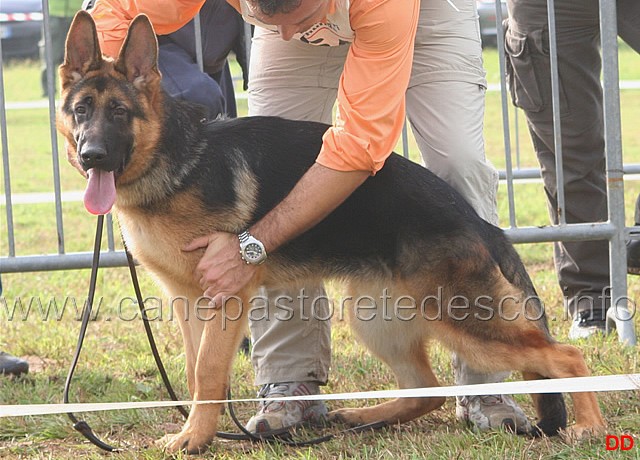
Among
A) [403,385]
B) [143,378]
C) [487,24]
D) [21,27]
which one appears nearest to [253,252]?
[403,385]

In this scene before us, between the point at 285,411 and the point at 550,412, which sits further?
the point at 285,411

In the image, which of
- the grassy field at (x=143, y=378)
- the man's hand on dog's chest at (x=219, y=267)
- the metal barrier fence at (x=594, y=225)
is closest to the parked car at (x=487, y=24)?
the grassy field at (x=143, y=378)

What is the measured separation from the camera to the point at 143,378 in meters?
4.29

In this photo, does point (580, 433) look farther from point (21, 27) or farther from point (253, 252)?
point (21, 27)

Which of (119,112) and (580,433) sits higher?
(119,112)

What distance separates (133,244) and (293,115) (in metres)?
0.91

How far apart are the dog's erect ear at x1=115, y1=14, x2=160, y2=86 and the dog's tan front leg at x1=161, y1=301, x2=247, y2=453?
2.78 feet

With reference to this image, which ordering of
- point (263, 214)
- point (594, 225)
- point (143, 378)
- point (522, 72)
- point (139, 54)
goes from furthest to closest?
1. point (522, 72)
2. point (594, 225)
3. point (143, 378)
4. point (263, 214)
5. point (139, 54)

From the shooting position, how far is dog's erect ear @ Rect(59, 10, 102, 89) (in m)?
3.09

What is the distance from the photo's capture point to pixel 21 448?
3.38 meters

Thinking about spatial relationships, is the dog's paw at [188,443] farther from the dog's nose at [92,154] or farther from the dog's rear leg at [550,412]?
the dog's rear leg at [550,412]

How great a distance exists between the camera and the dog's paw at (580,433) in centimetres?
307

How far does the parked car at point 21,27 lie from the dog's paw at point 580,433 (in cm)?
1874

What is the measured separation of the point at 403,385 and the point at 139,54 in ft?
5.36
